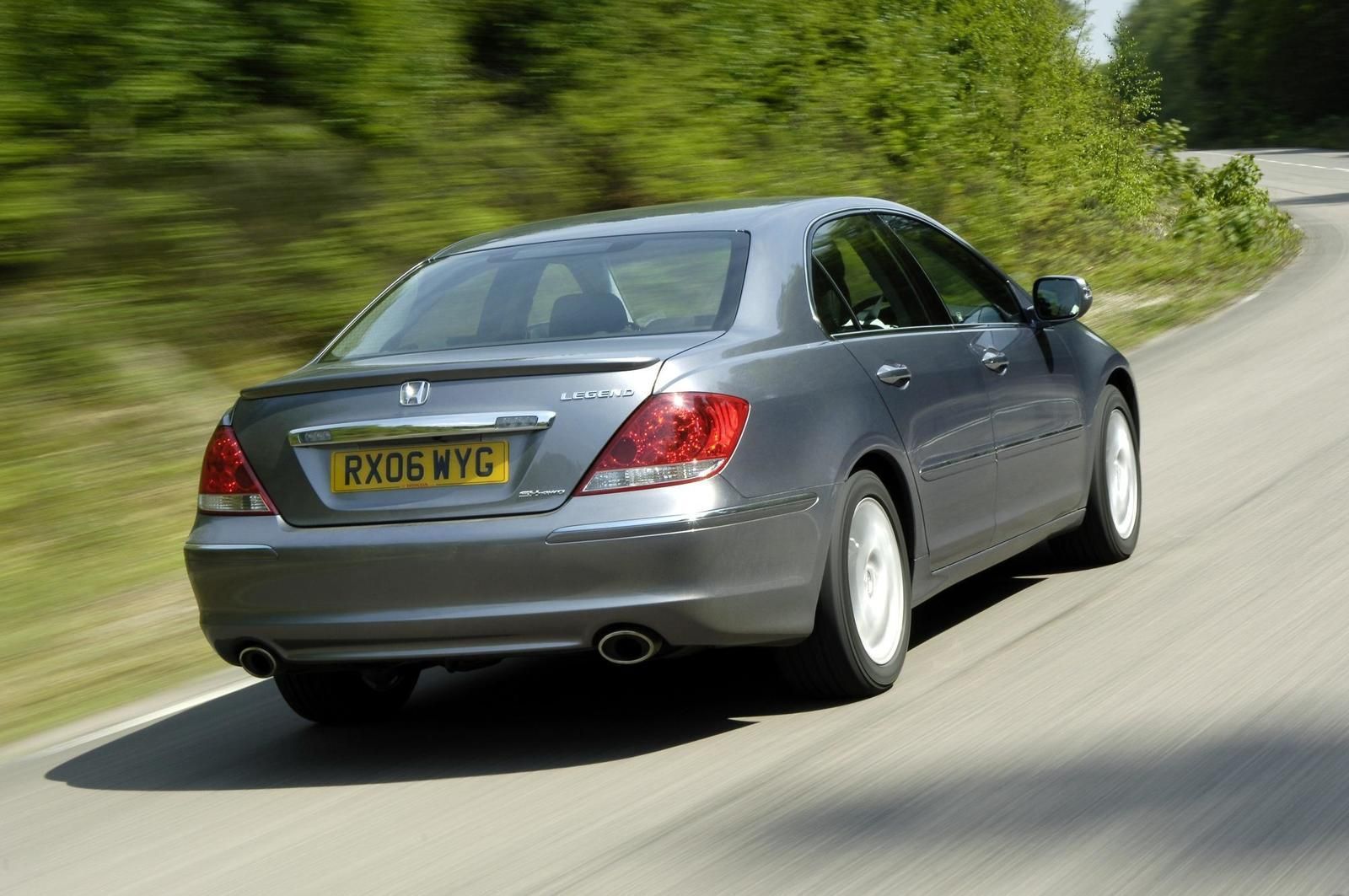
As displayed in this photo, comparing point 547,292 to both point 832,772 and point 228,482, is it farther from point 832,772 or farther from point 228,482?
point 832,772

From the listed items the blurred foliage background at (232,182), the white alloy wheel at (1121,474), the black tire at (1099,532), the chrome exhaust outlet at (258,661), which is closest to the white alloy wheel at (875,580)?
the chrome exhaust outlet at (258,661)

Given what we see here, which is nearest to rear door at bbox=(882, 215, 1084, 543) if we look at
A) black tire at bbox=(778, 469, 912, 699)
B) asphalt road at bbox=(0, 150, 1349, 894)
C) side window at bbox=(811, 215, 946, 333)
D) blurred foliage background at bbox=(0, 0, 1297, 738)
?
side window at bbox=(811, 215, 946, 333)

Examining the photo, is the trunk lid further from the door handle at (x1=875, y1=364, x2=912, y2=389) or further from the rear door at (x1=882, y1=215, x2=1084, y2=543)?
the rear door at (x1=882, y1=215, x2=1084, y2=543)

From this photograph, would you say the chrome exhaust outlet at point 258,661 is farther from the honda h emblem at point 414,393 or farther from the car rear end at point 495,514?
the honda h emblem at point 414,393

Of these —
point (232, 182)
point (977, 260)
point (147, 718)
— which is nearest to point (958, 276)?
point (977, 260)

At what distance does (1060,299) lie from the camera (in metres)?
6.63

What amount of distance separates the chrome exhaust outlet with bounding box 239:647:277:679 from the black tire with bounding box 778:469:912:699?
1.43 metres

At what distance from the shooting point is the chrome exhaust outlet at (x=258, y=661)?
4.84 metres

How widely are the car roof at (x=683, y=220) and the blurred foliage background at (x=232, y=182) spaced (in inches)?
88.8

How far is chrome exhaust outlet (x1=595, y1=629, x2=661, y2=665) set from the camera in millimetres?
4570

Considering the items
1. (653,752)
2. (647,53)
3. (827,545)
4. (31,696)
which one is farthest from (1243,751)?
(647,53)

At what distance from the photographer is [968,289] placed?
6414mm

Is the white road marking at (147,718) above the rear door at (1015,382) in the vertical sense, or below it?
below

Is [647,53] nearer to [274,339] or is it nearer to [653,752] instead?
[274,339]
